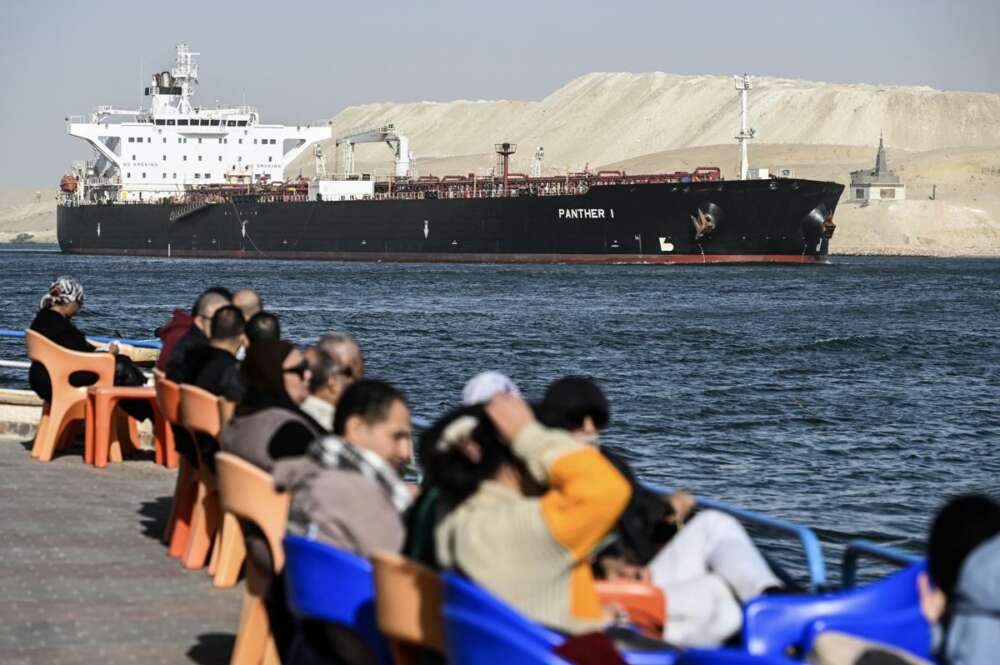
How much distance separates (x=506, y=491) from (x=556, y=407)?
0.70m

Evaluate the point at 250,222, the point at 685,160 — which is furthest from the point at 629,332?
the point at 685,160

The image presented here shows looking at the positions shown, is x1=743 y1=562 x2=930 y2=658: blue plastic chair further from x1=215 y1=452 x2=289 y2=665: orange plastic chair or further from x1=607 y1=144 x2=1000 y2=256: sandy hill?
x1=607 y1=144 x2=1000 y2=256: sandy hill

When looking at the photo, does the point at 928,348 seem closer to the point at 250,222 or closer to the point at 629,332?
the point at 629,332

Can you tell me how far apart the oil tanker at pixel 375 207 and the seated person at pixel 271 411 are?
1884 inches

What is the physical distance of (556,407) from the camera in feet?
13.3

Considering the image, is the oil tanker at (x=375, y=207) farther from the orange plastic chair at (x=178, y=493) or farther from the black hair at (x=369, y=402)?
the black hair at (x=369, y=402)

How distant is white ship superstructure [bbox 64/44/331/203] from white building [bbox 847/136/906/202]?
55938 millimetres

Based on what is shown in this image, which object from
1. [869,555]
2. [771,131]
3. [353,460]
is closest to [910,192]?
[771,131]

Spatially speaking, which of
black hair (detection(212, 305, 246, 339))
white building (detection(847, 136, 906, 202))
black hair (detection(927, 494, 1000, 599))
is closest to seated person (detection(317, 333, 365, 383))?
black hair (detection(212, 305, 246, 339))

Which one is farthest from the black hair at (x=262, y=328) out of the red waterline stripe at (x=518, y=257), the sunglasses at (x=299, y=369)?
the red waterline stripe at (x=518, y=257)

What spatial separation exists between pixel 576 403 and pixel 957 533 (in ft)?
3.91

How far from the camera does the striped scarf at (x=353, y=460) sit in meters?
3.98

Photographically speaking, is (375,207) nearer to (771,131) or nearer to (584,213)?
(584,213)

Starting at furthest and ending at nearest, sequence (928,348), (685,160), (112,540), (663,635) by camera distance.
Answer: (685,160) < (928,348) < (112,540) < (663,635)
